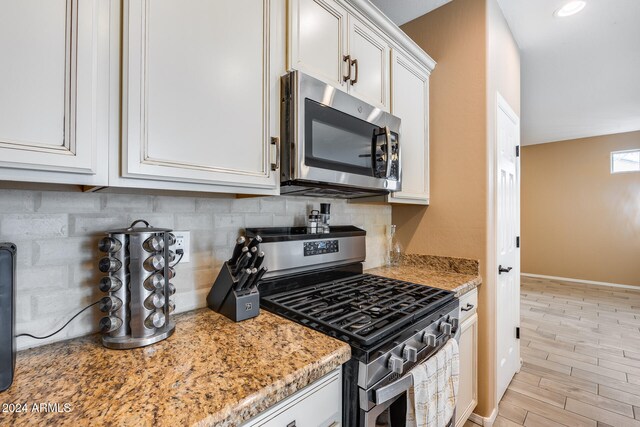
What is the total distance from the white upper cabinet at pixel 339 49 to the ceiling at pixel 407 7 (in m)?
0.58

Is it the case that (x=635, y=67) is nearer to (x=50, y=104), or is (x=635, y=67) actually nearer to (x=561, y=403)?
(x=561, y=403)

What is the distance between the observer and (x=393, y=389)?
92 cm

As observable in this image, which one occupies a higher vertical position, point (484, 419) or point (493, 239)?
point (493, 239)

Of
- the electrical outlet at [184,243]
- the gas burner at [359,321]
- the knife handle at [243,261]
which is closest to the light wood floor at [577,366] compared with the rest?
the gas burner at [359,321]

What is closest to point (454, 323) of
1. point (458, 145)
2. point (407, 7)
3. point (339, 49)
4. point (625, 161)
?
point (458, 145)

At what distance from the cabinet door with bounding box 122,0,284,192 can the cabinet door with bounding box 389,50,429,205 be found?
856mm

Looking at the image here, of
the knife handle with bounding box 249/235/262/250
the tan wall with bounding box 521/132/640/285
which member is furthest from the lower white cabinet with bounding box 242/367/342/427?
the tan wall with bounding box 521/132/640/285

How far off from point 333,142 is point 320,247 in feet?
1.75

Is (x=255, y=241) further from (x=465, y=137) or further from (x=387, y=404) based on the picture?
(x=465, y=137)

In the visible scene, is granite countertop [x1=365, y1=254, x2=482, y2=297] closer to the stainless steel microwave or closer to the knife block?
the stainless steel microwave

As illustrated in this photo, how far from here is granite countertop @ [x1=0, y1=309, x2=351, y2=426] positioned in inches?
22.7

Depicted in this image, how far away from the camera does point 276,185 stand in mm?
1122

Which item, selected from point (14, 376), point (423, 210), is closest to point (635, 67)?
point (423, 210)

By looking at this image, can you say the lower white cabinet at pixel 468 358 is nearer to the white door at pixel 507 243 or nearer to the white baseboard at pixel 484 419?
the white baseboard at pixel 484 419
